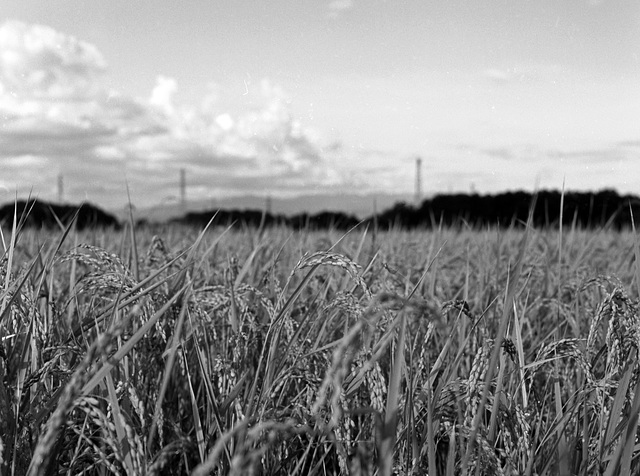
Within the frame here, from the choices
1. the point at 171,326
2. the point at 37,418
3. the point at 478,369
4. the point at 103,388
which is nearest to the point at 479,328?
the point at 478,369

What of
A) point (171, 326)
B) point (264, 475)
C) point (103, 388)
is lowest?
point (264, 475)

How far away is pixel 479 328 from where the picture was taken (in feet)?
6.09

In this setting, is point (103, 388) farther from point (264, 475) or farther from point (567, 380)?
point (567, 380)

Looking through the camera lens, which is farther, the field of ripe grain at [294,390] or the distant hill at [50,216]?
the distant hill at [50,216]

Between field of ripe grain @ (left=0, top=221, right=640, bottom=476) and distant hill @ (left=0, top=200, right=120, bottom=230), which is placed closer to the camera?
field of ripe grain @ (left=0, top=221, right=640, bottom=476)

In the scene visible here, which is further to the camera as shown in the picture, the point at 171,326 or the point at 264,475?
the point at 171,326

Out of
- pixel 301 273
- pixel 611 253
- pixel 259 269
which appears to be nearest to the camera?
pixel 259 269

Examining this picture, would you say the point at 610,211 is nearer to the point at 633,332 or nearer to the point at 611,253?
the point at 611,253

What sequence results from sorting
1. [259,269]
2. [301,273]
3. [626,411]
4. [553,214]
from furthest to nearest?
[553,214] < [301,273] < [259,269] < [626,411]

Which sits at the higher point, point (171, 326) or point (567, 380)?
point (171, 326)

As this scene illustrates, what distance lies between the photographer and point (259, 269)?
2781mm

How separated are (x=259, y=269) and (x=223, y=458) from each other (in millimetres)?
1573

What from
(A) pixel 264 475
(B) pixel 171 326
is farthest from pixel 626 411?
(B) pixel 171 326

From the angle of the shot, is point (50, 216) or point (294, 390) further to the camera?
point (50, 216)
